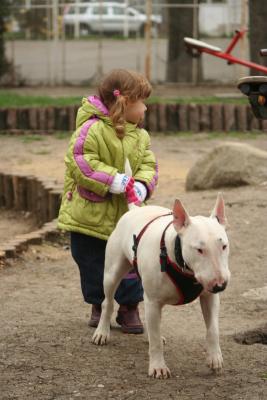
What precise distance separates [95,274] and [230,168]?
4205 millimetres

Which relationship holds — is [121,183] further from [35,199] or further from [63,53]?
[63,53]

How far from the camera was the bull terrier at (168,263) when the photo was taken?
4602mm

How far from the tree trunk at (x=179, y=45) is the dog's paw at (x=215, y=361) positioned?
1712 cm

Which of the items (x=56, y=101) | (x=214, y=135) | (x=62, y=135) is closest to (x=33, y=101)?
(x=56, y=101)

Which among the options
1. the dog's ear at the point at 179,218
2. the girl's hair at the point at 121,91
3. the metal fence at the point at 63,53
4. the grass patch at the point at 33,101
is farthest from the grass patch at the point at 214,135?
the dog's ear at the point at 179,218

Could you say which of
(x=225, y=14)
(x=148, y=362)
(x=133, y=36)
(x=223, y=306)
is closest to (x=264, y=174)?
(x=223, y=306)

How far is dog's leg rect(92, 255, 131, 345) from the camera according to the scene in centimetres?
554

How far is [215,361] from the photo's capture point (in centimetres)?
506

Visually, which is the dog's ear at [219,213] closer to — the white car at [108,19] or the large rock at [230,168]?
the large rock at [230,168]

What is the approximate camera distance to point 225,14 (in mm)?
25797

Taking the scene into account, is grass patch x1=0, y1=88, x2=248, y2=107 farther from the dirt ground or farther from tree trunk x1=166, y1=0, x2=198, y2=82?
the dirt ground

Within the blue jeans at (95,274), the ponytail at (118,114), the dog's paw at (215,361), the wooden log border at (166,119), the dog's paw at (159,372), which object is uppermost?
the ponytail at (118,114)

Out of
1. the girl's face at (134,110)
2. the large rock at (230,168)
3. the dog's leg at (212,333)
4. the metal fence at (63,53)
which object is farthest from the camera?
the metal fence at (63,53)

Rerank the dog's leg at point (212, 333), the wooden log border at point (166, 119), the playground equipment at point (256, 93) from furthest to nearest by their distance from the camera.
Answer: the wooden log border at point (166, 119) < the playground equipment at point (256, 93) < the dog's leg at point (212, 333)
